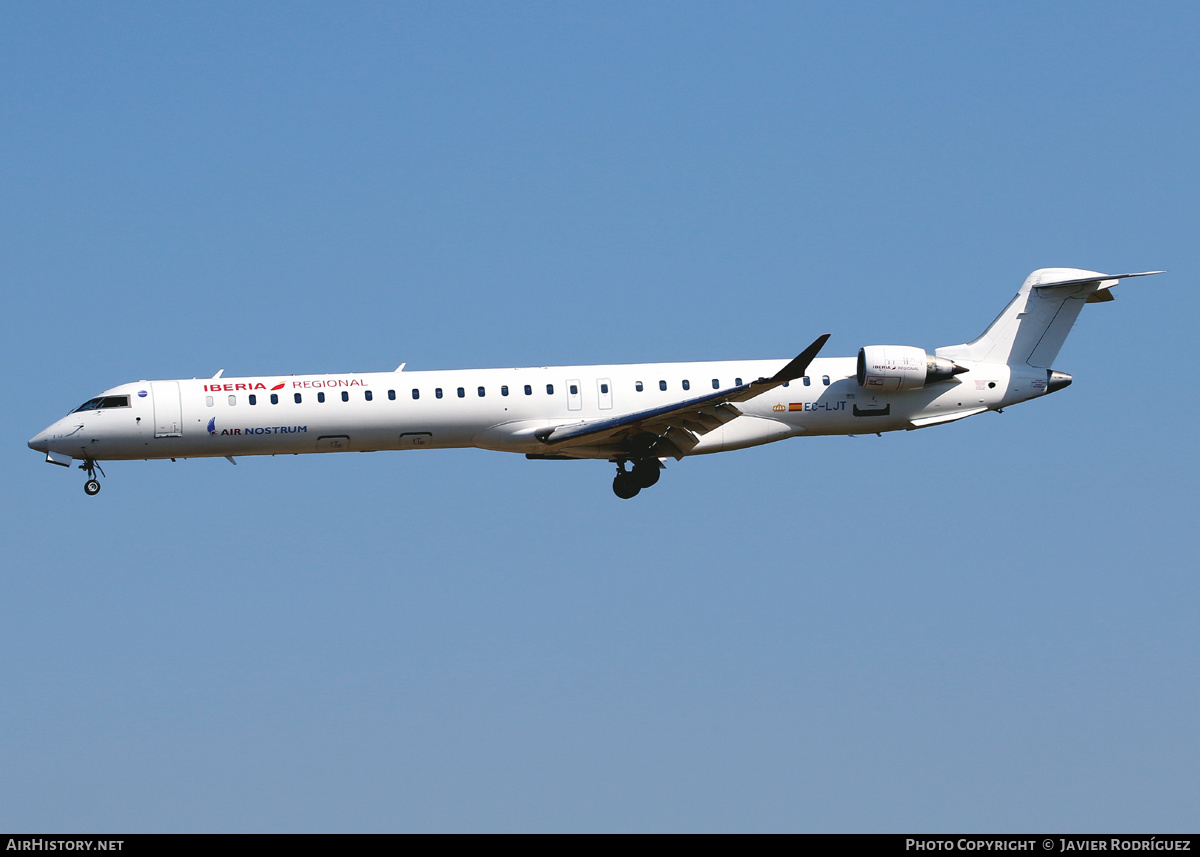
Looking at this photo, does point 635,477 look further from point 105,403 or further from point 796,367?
Answer: point 105,403

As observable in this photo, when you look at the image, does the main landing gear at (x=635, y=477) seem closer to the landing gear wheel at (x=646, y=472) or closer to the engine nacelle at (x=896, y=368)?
the landing gear wheel at (x=646, y=472)

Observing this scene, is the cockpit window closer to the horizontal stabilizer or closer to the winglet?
the winglet

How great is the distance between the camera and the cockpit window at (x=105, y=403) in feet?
104

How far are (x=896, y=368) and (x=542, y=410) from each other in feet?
26.3

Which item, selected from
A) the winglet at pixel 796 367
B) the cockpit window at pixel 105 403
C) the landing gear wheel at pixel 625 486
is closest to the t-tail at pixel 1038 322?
the winglet at pixel 796 367

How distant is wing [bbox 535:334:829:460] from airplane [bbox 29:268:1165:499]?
42mm

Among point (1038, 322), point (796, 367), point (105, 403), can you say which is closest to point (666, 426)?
point (796, 367)

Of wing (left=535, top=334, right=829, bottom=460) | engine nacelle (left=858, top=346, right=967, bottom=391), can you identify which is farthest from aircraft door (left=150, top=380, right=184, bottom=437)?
engine nacelle (left=858, top=346, right=967, bottom=391)

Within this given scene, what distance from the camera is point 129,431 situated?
103 feet

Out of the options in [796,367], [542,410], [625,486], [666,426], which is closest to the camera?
[796,367]

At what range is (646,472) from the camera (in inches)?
1297

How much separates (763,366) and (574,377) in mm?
4309
